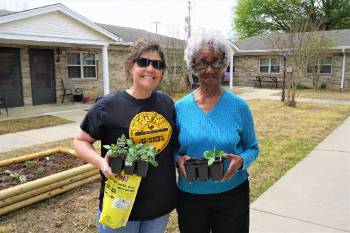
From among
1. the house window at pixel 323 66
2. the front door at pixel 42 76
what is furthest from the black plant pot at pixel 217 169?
the house window at pixel 323 66

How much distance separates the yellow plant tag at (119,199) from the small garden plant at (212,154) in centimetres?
37

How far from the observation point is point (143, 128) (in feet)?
6.26

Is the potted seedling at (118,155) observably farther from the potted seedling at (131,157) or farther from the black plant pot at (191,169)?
the black plant pot at (191,169)

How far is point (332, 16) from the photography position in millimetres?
40344

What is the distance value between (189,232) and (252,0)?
147 ft

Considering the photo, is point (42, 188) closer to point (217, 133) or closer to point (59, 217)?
point (59, 217)

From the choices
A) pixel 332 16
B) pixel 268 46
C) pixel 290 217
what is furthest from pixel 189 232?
pixel 332 16

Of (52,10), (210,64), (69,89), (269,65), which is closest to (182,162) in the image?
(210,64)

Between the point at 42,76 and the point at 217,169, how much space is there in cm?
1434

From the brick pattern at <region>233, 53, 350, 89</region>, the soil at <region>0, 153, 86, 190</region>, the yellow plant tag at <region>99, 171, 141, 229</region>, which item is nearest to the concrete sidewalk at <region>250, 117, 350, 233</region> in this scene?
the yellow plant tag at <region>99, 171, 141, 229</region>

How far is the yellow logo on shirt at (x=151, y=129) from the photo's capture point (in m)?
1.90

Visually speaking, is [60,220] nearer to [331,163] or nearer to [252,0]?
[331,163]

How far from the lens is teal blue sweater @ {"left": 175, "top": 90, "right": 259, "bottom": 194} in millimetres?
2014

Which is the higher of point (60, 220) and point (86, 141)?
point (86, 141)
